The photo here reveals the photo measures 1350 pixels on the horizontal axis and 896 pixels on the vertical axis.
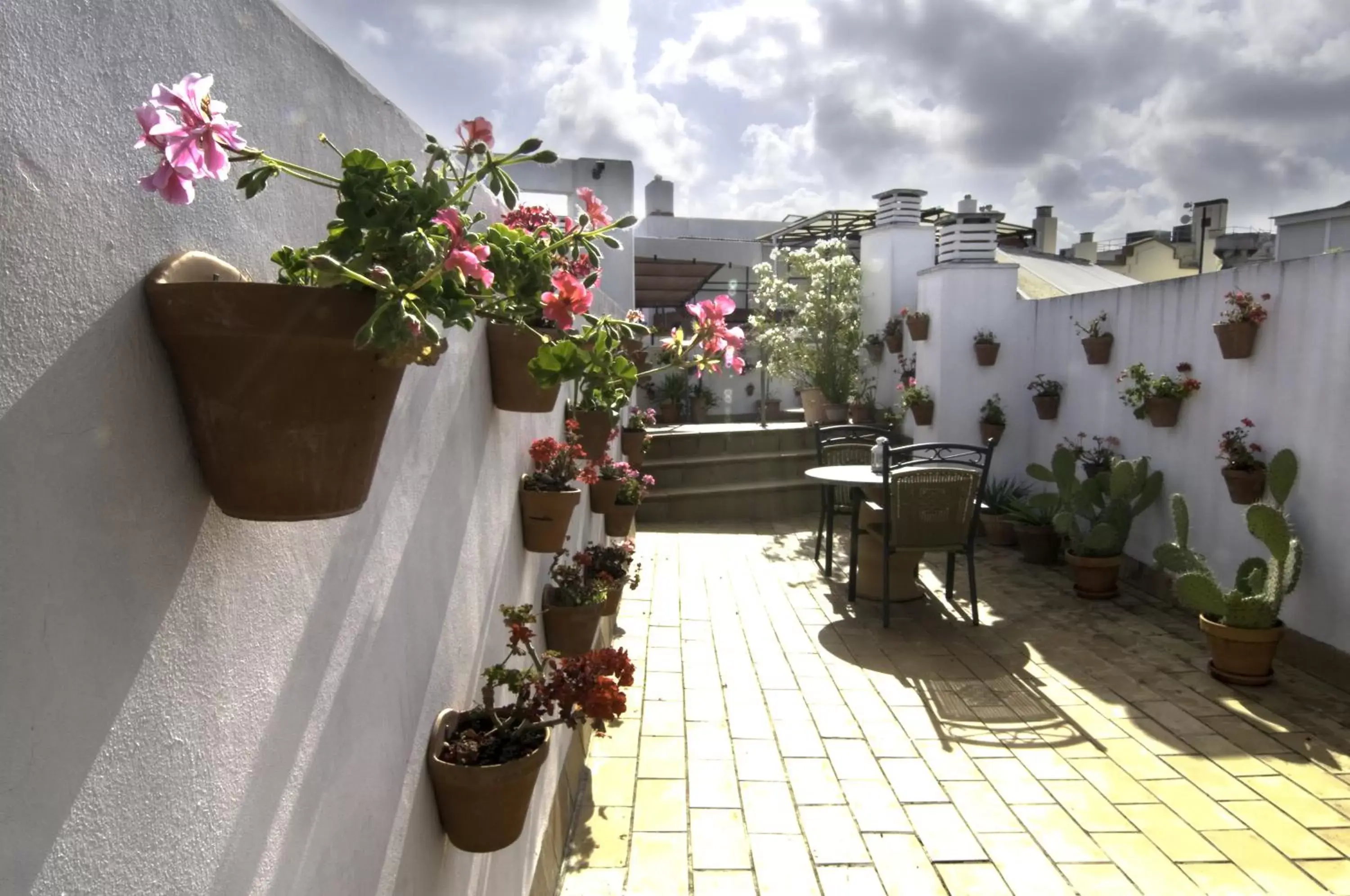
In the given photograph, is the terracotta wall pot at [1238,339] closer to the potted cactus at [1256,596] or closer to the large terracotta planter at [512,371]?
the potted cactus at [1256,596]

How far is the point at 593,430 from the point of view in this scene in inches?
127

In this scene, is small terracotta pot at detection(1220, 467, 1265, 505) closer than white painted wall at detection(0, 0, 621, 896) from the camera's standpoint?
No

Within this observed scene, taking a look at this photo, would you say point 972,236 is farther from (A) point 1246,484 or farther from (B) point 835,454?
(A) point 1246,484

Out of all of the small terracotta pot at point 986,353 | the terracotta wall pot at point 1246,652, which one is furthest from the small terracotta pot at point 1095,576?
the small terracotta pot at point 986,353

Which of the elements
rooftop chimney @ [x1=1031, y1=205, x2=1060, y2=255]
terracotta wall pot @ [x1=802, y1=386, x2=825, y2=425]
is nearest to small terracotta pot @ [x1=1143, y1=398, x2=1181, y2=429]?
terracotta wall pot @ [x1=802, y1=386, x2=825, y2=425]

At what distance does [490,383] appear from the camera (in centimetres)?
200

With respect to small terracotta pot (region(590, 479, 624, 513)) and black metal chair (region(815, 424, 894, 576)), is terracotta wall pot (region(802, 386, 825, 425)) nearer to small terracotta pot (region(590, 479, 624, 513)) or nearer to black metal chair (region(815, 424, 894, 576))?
black metal chair (region(815, 424, 894, 576))

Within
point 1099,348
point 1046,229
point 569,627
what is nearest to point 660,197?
point 1046,229

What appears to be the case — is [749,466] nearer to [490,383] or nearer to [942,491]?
[942,491]

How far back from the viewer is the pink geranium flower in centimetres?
121

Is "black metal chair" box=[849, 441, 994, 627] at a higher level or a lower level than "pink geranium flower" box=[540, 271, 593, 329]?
lower

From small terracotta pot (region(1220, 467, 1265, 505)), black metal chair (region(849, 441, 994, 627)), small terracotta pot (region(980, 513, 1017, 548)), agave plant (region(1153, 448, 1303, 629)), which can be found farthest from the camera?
small terracotta pot (region(980, 513, 1017, 548))

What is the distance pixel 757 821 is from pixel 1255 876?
151 centimetres

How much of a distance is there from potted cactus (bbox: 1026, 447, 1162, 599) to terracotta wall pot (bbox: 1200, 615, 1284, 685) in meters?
1.25
